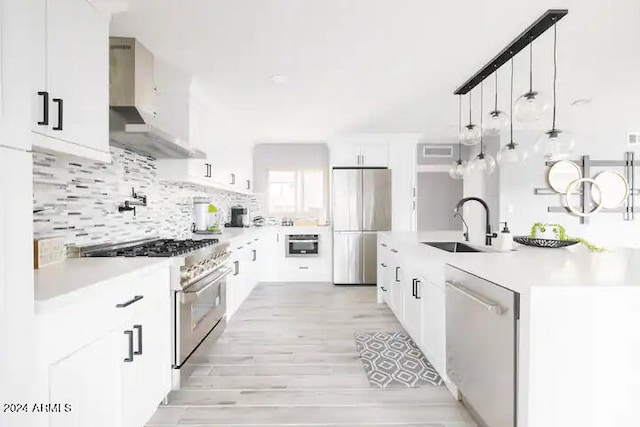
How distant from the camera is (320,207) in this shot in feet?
21.4

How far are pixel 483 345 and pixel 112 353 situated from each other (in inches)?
63.8

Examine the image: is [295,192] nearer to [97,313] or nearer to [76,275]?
[76,275]

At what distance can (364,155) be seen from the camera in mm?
5836

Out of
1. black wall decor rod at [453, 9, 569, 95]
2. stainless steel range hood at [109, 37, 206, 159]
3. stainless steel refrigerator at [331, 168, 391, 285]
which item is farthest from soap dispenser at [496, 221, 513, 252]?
stainless steel refrigerator at [331, 168, 391, 285]

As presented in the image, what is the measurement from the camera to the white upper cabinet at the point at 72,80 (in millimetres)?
1478

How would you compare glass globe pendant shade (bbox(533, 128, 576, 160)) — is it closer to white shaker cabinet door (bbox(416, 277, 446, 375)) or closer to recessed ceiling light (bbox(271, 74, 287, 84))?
white shaker cabinet door (bbox(416, 277, 446, 375))

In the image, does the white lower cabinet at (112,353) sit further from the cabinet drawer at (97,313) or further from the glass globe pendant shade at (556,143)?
the glass globe pendant shade at (556,143)

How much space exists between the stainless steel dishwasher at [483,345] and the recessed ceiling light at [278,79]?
2.12m

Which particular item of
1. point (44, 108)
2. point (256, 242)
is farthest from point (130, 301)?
point (256, 242)

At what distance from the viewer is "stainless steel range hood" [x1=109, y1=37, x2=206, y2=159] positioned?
2324 millimetres

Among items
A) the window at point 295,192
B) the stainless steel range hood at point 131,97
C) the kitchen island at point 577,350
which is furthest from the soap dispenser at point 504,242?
the window at point 295,192

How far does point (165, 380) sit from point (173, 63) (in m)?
2.26

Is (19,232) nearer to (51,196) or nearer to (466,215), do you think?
(51,196)

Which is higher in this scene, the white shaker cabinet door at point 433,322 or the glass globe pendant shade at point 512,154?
the glass globe pendant shade at point 512,154
